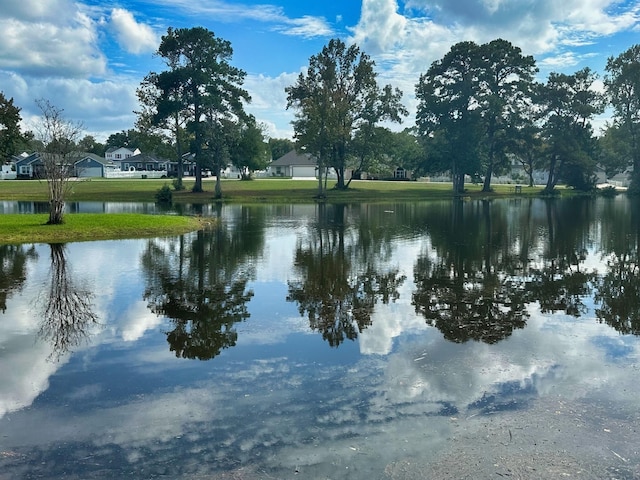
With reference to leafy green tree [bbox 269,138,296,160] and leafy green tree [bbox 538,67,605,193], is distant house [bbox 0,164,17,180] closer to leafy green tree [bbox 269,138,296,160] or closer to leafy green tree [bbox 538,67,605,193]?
leafy green tree [bbox 269,138,296,160]

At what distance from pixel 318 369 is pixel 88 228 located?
21.6 m

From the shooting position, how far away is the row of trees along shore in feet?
207

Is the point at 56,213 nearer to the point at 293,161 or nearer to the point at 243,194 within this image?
the point at 243,194

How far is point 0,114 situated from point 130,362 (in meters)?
68.9

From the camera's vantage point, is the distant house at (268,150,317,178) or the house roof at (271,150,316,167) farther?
the house roof at (271,150,316,167)

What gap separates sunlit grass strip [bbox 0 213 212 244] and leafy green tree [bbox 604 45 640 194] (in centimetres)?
7188

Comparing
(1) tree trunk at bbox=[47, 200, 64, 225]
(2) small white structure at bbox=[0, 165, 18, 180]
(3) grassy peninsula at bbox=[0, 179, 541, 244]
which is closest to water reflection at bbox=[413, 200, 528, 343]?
(3) grassy peninsula at bbox=[0, 179, 541, 244]

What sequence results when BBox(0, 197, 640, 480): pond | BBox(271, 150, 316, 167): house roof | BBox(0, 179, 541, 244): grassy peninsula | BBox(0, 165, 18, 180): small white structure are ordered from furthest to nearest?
BBox(271, 150, 316, 167): house roof → BBox(0, 165, 18, 180): small white structure → BBox(0, 179, 541, 244): grassy peninsula → BBox(0, 197, 640, 480): pond

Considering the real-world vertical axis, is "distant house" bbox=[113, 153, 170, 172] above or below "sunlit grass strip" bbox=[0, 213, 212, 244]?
above

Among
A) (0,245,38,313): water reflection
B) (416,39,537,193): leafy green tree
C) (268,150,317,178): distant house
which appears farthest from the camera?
(268,150,317,178): distant house

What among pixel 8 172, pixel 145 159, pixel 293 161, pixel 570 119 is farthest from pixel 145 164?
pixel 570 119

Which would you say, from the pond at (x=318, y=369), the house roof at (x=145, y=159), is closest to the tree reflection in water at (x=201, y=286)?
the pond at (x=318, y=369)

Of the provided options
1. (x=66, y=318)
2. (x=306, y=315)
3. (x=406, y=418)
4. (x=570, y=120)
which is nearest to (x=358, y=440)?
(x=406, y=418)

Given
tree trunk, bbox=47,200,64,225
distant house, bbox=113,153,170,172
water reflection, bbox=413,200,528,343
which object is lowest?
water reflection, bbox=413,200,528,343
